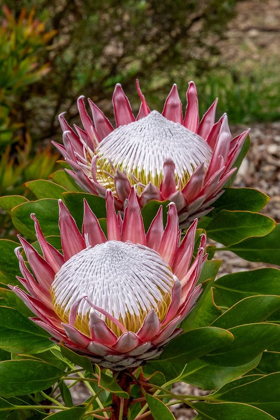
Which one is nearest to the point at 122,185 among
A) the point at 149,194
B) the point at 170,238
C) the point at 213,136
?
the point at 149,194

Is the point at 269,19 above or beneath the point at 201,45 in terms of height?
beneath

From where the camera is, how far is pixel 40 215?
135cm

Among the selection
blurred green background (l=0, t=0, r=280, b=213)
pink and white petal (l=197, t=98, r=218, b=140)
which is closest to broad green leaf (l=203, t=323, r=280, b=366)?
pink and white petal (l=197, t=98, r=218, b=140)

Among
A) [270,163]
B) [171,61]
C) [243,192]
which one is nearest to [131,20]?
[171,61]

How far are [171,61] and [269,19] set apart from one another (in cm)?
400

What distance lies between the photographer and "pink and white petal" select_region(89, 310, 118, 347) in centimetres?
96

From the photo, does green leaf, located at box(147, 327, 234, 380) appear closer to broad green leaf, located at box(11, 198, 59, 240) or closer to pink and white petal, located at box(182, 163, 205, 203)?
pink and white petal, located at box(182, 163, 205, 203)

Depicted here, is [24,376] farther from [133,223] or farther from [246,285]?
[246,285]

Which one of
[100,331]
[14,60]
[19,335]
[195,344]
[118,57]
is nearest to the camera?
[100,331]

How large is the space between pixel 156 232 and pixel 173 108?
1.26 ft

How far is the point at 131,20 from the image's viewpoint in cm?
487

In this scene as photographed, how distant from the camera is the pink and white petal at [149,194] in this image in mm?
1211

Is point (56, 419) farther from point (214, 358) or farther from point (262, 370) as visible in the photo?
point (262, 370)

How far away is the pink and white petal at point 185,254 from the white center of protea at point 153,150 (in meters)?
0.20
